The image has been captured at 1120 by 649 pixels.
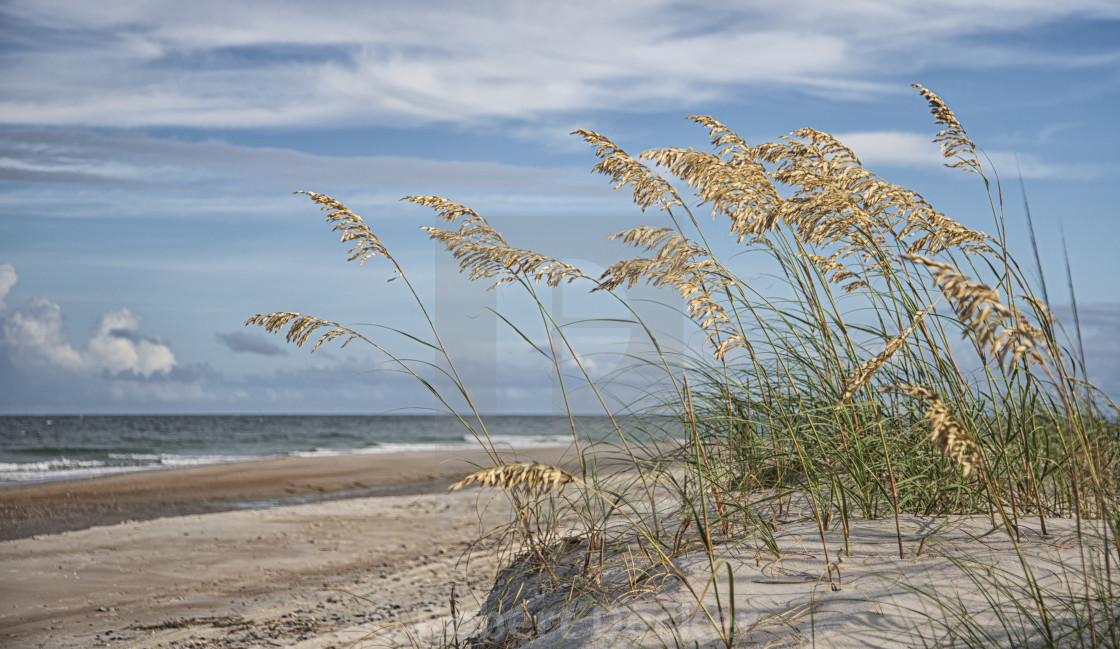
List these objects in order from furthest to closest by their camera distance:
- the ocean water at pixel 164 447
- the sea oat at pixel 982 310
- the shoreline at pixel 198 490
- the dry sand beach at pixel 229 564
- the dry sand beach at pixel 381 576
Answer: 1. the ocean water at pixel 164 447
2. the shoreline at pixel 198 490
3. the dry sand beach at pixel 229 564
4. the dry sand beach at pixel 381 576
5. the sea oat at pixel 982 310

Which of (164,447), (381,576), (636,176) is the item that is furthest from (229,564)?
(164,447)

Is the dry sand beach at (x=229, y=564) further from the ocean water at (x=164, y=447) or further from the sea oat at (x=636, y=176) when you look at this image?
the ocean water at (x=164, y=447)

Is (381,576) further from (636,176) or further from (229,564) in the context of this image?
(636,176)

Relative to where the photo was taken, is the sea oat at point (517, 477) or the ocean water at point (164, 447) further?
the ocean water at point (164, 447)

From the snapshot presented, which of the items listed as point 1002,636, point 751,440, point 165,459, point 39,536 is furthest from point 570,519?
point 165,459

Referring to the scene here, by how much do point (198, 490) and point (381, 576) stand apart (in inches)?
371

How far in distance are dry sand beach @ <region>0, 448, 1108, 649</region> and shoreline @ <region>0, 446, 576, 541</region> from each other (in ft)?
0.28

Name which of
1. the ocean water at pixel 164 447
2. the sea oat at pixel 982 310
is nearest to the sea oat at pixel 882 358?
the sea oat at pixel 982 310

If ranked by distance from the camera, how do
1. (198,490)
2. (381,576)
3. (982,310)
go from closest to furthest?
Result: (982,310) → (381,576) → (198,490)

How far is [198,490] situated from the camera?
14.8 metres

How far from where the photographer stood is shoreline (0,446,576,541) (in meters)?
11.8

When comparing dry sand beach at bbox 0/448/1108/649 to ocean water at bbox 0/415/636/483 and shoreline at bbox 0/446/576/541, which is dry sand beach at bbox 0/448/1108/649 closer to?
shoreline at bbox 0/446/576/541

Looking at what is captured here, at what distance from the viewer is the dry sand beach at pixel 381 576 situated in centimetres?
251

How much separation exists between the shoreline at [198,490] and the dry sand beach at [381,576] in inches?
3.4
